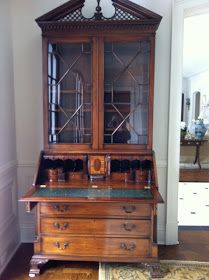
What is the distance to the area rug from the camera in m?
2.17

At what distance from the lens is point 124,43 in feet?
7.45

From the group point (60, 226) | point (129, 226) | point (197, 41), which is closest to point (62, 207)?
point (60, 226)

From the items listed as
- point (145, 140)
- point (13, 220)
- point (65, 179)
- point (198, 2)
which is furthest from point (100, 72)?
point (13, 220)

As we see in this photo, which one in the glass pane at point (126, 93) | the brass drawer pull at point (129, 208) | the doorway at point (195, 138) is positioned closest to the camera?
the brass drawer pull at point (129, 208)

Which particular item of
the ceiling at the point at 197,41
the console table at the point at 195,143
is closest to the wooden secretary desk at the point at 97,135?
the ceiling at the point at 197,41

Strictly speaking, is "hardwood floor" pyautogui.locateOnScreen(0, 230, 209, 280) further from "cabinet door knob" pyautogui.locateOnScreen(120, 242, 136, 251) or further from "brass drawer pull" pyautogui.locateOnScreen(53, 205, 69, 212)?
"brass drawer pull" pyautogui.locateOnScreen(53, 205, 69, 212)

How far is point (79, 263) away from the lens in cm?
236

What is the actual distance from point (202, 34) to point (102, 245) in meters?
4.13

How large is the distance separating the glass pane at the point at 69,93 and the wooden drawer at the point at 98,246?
32.0 inches

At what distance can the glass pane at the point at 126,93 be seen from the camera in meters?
2.29

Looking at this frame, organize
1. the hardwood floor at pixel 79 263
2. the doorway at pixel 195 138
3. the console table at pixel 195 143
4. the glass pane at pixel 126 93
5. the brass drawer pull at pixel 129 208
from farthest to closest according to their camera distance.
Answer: the console table at pixel 195 143 → the doorway at pixel 195 138 → the glass pane at pixel 126 93 → the hardwood floor at pixel 79 263 → the brass drawer pull at pixel 129 208

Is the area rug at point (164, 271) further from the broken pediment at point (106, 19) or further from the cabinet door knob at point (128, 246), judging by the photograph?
the broken pediment at point (106, 19)

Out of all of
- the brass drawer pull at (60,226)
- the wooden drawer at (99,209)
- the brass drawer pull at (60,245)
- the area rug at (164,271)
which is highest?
the wooden drawer at (99,209)

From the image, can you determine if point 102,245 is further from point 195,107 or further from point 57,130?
point 195,107
